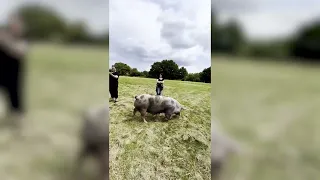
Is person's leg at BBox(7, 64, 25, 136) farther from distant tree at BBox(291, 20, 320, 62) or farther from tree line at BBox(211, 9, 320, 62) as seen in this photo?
distant tree at BBox(291, 20, 320, 62)

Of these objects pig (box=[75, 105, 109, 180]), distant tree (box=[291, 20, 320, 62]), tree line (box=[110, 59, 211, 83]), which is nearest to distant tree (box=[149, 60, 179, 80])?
tree line (box=[110, 59, 211, 83])

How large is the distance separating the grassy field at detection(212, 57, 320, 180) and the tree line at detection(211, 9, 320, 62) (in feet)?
0.18

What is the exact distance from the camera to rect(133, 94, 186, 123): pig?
2289 millimetres

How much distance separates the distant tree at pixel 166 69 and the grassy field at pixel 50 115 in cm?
38

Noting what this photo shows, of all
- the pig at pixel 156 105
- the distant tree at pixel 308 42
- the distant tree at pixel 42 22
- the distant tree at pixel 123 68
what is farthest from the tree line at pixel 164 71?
the distant tree at pixel 308 42

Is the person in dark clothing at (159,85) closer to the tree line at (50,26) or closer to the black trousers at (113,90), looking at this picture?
the black trousers at (113,90)

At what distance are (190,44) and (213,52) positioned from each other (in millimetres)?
153

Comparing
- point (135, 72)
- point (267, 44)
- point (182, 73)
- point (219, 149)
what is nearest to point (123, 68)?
point (135, 72)

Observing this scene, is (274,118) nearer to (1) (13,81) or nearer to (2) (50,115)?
(2) (50,115)

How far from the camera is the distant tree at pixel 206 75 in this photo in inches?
84.8

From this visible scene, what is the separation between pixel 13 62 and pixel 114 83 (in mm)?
642

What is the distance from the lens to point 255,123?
2.01 meters

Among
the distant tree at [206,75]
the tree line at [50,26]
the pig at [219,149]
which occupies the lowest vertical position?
the pig at [219,149]

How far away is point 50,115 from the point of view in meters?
1.95
